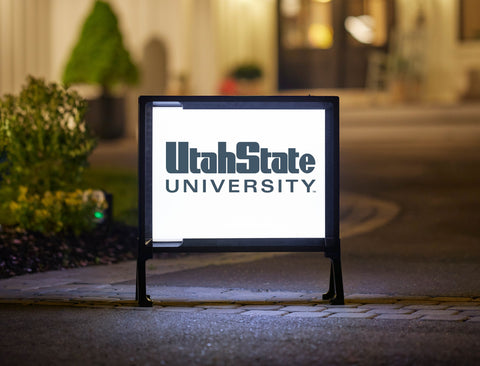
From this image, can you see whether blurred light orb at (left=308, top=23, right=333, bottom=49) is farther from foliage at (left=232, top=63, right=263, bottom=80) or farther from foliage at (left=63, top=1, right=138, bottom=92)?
foliage at (left=63, top=1, right=138, bottom=92)

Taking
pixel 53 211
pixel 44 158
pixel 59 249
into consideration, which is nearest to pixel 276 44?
pixel 44 158

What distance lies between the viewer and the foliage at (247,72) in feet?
88.7

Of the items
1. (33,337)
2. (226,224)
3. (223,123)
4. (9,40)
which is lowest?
(33,337)

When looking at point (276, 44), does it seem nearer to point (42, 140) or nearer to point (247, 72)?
point (247, 72)

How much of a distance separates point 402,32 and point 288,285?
19845 mm

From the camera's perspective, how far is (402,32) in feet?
89.0

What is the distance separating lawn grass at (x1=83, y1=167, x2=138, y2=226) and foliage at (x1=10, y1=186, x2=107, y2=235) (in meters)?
0.53

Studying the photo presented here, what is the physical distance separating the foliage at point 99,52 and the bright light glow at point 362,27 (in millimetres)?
9813

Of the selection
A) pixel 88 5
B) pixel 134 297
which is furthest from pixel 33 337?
pixel 88 5

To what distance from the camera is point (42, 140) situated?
32.1 ft

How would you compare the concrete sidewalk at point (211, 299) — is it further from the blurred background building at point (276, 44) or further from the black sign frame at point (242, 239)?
the blurred background building at point (276, 44)

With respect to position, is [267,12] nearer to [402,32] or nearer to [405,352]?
[402,32]

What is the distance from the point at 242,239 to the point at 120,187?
22.0 ft

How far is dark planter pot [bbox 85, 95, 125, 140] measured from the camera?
20.4m
